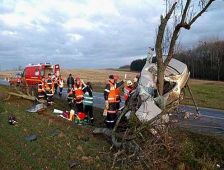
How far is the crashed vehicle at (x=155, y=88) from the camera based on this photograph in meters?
12.8

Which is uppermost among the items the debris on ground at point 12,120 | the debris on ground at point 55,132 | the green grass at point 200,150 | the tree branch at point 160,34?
the tree branch at point 160,34

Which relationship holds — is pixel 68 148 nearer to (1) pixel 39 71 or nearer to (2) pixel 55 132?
(2) pixel 55 132

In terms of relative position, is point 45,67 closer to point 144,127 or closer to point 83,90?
point 83,90

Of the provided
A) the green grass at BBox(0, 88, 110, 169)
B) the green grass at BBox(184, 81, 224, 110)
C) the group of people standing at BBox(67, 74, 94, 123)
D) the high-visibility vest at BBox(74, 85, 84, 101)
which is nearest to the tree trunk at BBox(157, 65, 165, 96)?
the green grass at BBox(0, 88, 110, 169)

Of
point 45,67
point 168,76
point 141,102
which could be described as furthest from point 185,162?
point 45,67

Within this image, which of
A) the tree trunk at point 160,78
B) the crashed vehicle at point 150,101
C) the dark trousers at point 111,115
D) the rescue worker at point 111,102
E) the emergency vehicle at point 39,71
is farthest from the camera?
the emergency vehicle at point 39,71

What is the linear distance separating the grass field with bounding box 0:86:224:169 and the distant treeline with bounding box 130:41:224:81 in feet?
166

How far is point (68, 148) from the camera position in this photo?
1278 cm

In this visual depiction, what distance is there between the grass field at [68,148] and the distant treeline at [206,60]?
166 feet

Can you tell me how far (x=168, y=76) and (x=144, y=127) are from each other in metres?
3.30

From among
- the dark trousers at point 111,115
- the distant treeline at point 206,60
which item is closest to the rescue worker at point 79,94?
the dark trousers at point 111,115

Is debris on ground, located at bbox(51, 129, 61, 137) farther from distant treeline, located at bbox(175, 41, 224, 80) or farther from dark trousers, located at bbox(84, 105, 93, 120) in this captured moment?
distant treeline, located at bbox(175, 41, 224, 80)

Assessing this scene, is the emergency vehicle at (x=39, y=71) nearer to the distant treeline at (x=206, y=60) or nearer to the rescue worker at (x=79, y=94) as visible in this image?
the rescue worker at (x=79, y=94)

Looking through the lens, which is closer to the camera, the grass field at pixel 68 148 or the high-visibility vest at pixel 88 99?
the grass field at pixel 68 148
